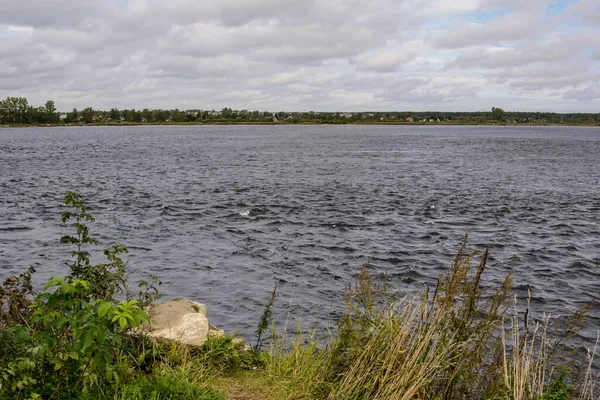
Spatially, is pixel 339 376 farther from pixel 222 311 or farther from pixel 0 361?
pixel 222 311

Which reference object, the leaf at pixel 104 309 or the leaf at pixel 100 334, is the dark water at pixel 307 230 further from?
the leaf at pixel 104 309

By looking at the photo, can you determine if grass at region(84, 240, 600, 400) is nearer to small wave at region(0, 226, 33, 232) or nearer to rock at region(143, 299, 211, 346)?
rock at region(143, 299, 211, 346)

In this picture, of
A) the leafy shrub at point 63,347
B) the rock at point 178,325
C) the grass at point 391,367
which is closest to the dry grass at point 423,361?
the grass at point 391,367

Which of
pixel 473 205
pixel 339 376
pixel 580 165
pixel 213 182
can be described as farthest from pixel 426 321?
pixel 580 165

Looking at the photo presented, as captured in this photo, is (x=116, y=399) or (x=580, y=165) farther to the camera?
(x=580, y=165)

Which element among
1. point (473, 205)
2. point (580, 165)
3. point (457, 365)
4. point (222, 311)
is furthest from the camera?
point (580, 165)

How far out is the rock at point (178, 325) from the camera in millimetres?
7922

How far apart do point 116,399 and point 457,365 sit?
3.99 metres

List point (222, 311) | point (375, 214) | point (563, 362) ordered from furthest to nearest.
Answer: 1. point (375, 214)
2. point (222, 311)
3. point (563, 362)

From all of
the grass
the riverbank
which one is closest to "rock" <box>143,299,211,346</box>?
the riverbank

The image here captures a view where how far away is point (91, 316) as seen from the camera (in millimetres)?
5195

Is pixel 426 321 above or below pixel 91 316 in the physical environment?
below

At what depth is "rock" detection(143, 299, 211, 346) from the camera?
792 cm

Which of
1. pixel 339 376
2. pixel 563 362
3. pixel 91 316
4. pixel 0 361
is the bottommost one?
pixel 563 362
